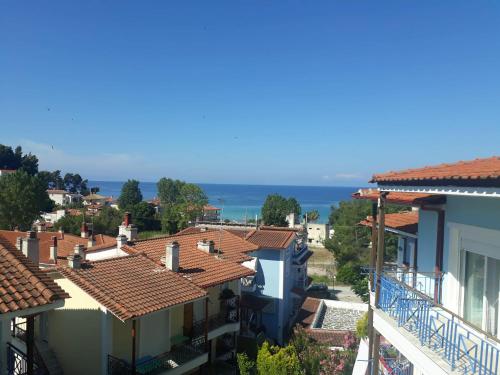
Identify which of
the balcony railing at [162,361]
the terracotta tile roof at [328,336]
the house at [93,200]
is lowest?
the terracotta tile roof at [328,336]

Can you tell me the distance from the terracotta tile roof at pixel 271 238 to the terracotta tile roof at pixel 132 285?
1159cm

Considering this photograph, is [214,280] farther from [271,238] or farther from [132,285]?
[271,238]

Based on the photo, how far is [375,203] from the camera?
1069cm

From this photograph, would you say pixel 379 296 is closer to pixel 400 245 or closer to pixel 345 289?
pixel 400 245

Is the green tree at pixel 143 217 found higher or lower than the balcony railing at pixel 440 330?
lower

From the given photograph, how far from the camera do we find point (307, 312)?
2994cm

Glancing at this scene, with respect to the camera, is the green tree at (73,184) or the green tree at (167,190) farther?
the green tree at (73,184)

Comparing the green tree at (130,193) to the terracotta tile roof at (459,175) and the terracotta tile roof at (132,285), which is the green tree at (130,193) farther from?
the terracotta tile roof at (459,175)

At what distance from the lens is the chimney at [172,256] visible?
677 inches

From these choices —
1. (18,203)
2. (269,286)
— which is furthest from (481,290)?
(18,203)

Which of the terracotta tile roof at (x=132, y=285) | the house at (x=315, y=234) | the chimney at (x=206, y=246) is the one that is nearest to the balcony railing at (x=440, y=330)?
the terracotta tile roof at (x=132, y=285)

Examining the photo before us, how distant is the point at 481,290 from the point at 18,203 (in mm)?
57849

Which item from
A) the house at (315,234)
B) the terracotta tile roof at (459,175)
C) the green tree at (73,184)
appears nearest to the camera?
the terracotta tile roof at (459,175)

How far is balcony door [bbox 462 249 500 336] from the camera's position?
6.95m
